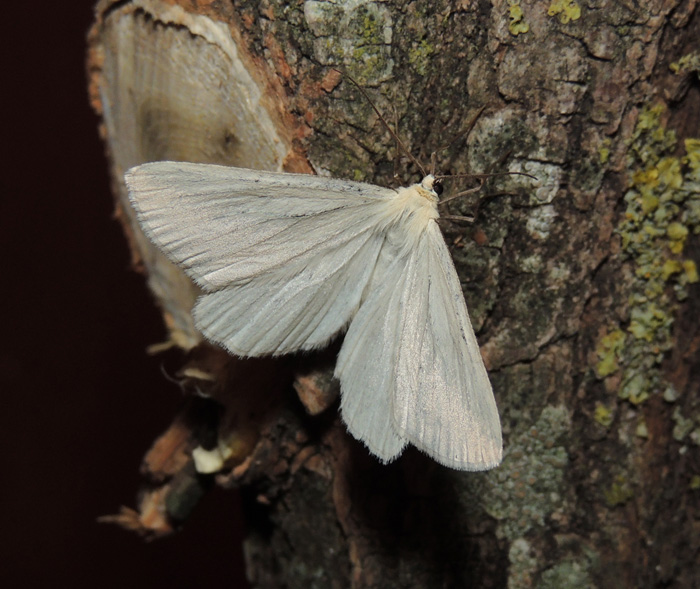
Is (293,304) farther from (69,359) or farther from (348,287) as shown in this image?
(69,359)

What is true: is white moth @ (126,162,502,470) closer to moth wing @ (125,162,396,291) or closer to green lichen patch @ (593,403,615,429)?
moth wing @ (125,162,396,291)

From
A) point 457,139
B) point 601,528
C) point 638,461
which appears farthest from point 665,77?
point 601,528

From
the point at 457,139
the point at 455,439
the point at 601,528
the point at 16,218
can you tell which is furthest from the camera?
the point at 16,218

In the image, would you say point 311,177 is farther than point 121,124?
No

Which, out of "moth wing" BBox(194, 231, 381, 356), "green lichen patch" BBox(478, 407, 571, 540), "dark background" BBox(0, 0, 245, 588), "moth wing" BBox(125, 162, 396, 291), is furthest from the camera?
"dark background" BBox(0, 0, 245, 588)

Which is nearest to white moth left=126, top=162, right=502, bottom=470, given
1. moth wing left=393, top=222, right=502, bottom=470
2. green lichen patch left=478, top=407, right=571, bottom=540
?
moth wing left=393, top=222, right=502, bottom=470

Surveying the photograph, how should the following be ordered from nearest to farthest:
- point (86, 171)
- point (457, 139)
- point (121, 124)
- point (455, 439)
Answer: point (455, 439) < point (457, 139) < point (121, 124) < point (86, 171)

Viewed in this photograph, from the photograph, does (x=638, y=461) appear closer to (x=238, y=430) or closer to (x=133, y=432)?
(x=238, y=430)
